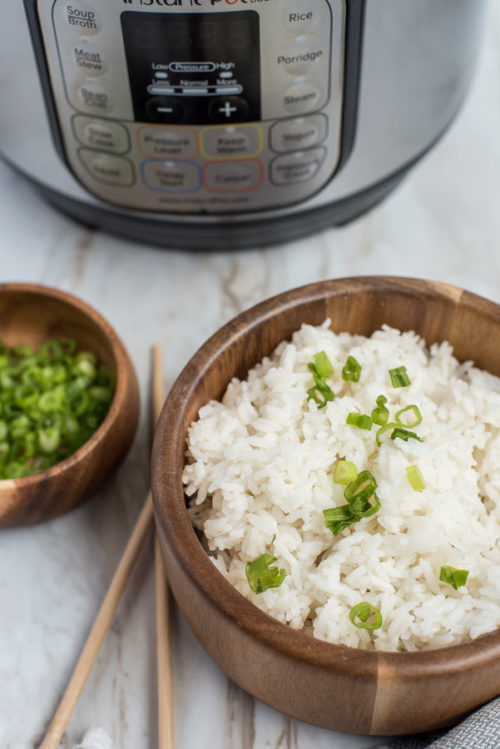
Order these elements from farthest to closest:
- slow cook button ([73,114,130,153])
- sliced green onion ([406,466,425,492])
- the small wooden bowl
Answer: slow cook button ([73,114,130,153]) < the small wooden bowl < sliced green onion ([406,466,425,492])

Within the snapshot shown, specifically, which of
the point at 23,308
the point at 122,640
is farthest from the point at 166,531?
the point at 23,308

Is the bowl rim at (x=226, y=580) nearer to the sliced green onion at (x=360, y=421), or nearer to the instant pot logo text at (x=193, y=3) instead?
the sliced green onion at (x=360, y=421)

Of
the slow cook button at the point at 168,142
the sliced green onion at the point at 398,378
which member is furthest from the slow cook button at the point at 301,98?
the sliced green onion at the point at 398,378

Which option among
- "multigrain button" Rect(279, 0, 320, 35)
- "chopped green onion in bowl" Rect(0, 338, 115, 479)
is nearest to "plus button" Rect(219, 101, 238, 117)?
"multigrain button" Rect(279, 0, 320, 35)

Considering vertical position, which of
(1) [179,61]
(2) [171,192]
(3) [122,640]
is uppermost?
(1) [179,61]

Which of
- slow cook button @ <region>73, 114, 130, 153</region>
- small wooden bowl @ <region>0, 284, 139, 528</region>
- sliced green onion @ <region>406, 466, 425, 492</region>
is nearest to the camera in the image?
sliced green onion @ <region>406, 466, 425, 492</region>

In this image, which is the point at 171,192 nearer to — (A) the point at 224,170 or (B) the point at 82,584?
(A) the point at 224,170

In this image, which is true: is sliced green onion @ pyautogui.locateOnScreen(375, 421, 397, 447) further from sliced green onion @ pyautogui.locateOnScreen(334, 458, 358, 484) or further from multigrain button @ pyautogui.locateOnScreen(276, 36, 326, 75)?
multigrain button @ pyautogui.locateOnScreen(276, 36, 326, 75)

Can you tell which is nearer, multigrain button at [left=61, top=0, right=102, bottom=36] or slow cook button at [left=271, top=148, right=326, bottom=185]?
multigrain button at [left=61, top=0, right=102, bottom=36]
